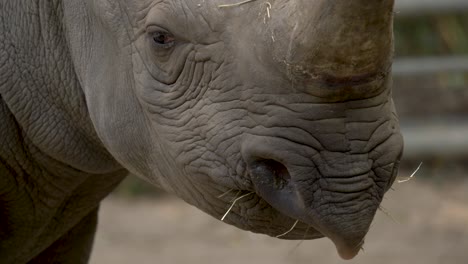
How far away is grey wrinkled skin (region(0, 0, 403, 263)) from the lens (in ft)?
10.3

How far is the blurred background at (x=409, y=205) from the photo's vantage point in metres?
7.68

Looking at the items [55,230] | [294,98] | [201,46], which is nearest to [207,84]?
[201,46]

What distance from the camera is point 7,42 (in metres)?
4.18

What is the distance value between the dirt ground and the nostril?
166 inches

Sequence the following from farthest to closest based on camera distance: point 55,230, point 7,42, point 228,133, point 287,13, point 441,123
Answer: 1. point 441,123
2. point 55,230
3. point 7,42
4. point 228,133
5. point 287,13

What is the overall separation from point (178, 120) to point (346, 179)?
622mm

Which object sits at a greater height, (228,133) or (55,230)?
(228,133)

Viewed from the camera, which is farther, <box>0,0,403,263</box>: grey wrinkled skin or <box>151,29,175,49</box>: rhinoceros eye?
<box>151,29,175,49</box>: rhinoceros eye

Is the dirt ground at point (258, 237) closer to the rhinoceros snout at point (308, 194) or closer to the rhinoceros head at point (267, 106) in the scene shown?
the rhinoceros head at point (267, 106)

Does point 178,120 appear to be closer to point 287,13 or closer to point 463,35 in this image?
point 287,13

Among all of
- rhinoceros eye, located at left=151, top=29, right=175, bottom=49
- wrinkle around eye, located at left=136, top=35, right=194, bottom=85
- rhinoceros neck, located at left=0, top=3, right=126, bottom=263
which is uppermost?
rhinoceros eye, located at left=151, top=29, right=175, bottom=49

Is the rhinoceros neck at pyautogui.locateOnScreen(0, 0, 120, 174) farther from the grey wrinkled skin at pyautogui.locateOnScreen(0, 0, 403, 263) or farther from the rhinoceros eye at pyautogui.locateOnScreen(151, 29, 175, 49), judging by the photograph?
the rhinoceros eye at pyautogui.locateOnScreen(151, 29, 175, 49)

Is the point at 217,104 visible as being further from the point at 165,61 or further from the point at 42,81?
the point at 42,81

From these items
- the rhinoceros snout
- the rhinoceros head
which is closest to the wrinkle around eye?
the rhinoceros head
